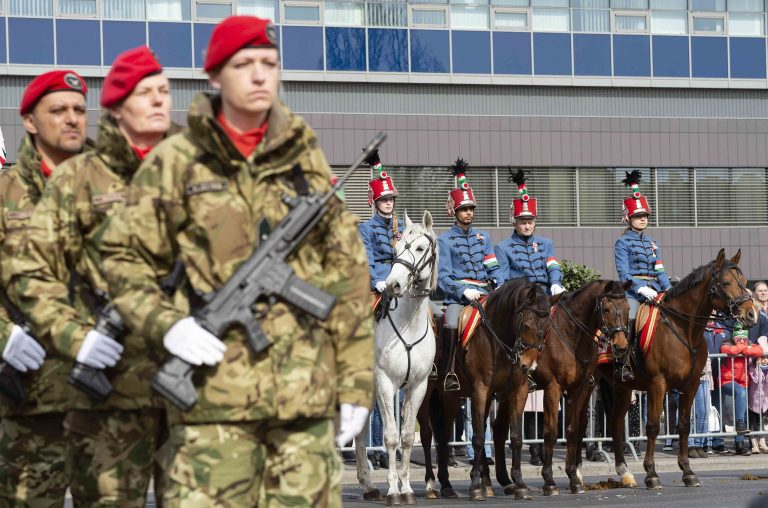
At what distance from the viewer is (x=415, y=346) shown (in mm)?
14961

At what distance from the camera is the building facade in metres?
34.2

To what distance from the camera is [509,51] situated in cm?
3662

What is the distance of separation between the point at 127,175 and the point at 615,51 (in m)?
31.4

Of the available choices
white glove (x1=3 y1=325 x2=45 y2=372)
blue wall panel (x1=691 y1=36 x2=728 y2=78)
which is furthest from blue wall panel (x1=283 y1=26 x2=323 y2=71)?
white glove (x1=3 y1=325 x2=45 y2=372)

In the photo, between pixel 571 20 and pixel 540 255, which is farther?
pixel 571 20

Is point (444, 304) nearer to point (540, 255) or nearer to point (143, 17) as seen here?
point (540, 255)

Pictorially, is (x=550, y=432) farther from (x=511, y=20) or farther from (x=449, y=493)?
(x=511, y=20)

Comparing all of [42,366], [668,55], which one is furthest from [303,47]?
[42,366]

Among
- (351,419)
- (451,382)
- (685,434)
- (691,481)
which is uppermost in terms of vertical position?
(351,419)

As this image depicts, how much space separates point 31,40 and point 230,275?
29.4m

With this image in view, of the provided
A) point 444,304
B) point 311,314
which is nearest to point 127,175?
point 311,314

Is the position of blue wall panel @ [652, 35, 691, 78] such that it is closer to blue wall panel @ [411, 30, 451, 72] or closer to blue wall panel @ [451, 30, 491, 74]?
blue wall panel @ [451, 30, 491, 74]

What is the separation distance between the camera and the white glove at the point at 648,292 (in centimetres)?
1736

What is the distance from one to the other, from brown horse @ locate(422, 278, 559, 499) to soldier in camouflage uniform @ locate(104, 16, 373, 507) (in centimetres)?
955
